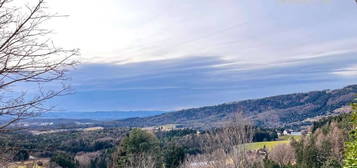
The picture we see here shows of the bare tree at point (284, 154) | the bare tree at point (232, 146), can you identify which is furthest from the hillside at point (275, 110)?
the bare tree at point (232, 146)

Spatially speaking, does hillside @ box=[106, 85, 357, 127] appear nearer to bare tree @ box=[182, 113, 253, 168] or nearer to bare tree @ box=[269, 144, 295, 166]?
bare tree @ box=[269, 144, 295, 166]

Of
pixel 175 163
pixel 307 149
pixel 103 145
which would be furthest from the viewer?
pixel 103 145

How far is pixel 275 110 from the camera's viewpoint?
166375mm

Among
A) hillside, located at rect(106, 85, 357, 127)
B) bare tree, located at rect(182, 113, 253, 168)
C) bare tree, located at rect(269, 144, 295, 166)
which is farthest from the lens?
hillside, located at rect(106, 85, 357, 127)

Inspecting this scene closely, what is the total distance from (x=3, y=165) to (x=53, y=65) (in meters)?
1.43

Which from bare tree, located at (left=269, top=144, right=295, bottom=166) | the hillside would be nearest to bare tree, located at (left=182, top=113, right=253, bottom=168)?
bare tree, located at (left=269, top=144, right=295, bottom=166)

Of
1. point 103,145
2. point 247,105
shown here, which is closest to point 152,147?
point 103,145

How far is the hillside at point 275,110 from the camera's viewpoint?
146375 mm

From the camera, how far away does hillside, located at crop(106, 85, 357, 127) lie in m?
146

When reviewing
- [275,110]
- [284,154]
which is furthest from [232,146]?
[275,110]

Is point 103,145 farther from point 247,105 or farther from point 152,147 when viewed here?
point 247,105

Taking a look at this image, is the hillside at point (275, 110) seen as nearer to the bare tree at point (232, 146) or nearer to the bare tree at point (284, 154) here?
the bare tree at point (284, 154)

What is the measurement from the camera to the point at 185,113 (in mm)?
187875

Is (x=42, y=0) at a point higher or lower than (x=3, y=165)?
higher
